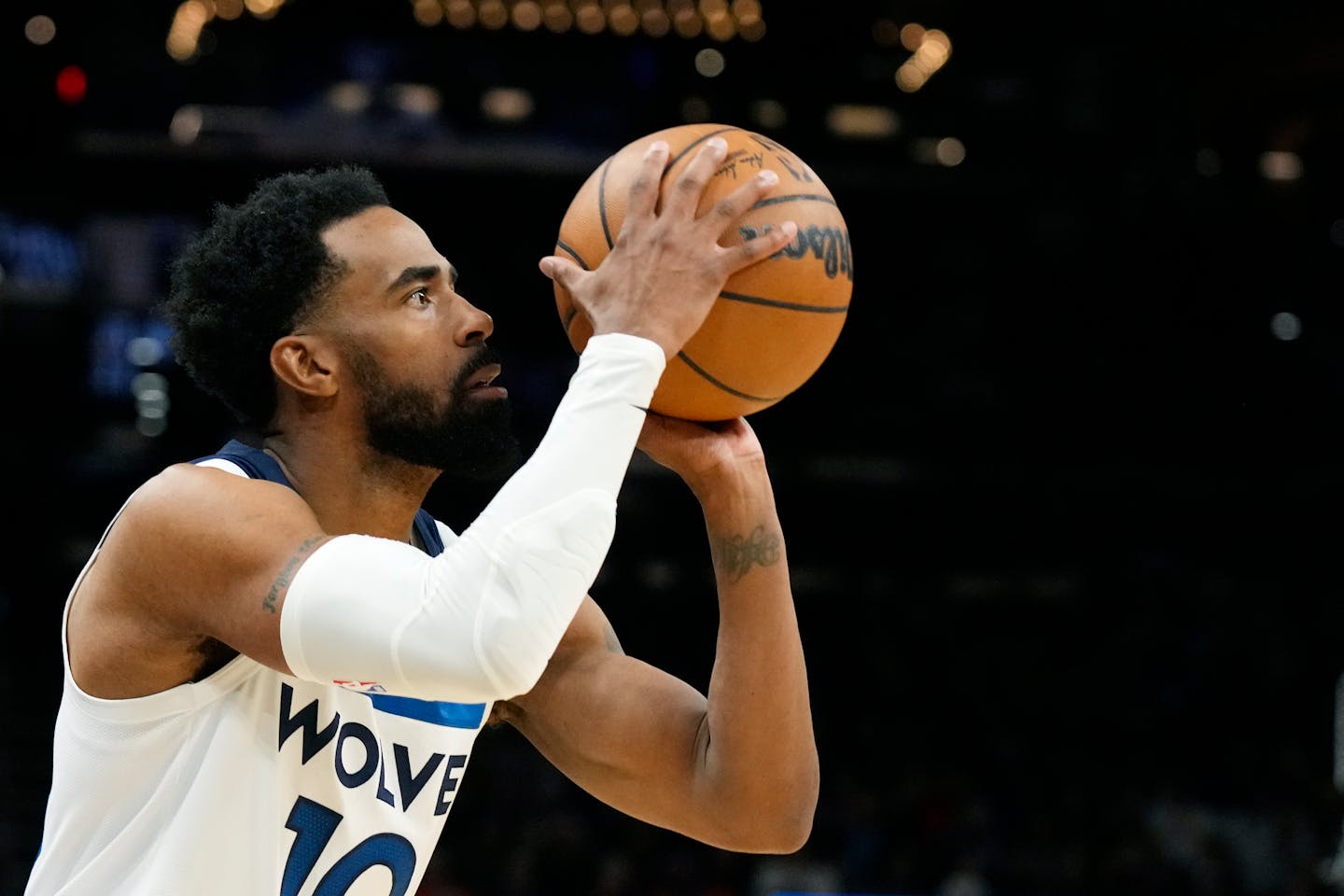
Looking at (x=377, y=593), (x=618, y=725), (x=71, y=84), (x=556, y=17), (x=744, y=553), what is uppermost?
(x=377, y=593)

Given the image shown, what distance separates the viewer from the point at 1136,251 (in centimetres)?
1248

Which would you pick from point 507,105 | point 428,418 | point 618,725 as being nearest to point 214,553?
point 428,418

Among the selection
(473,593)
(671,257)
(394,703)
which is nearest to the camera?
(473,593)

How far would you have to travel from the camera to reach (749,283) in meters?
2.57

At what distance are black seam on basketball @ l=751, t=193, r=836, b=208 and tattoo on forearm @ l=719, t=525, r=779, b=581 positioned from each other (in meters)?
0.63

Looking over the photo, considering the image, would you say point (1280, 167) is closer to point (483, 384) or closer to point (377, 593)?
point (483, 384)

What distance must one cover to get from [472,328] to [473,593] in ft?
2.45

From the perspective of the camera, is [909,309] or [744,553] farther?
[909,309]

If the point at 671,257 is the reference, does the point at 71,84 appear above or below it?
below

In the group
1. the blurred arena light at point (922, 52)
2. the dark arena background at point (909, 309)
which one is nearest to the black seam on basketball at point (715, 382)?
the dark arena background at point (909, 309)

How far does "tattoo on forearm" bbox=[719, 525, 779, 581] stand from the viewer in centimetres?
289

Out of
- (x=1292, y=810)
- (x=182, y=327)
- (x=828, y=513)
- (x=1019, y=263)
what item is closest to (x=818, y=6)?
(x=1019, y=263)

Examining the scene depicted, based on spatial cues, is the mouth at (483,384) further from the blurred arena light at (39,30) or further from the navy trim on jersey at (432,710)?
the blurred arena light at (39,30)

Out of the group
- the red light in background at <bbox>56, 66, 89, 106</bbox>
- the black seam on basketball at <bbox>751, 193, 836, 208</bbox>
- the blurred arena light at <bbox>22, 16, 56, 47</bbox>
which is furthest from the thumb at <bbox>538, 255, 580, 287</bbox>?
the blurred arena light at <bbox>22, 16, 56, 47</bbox>
